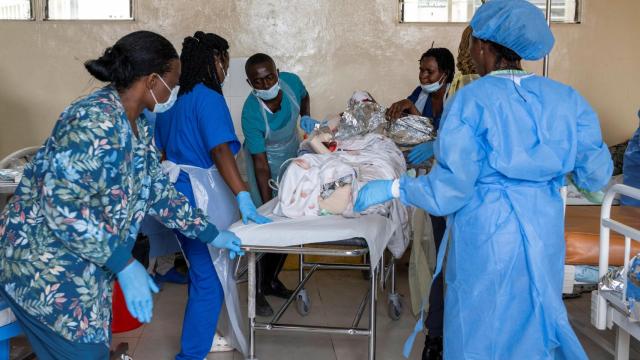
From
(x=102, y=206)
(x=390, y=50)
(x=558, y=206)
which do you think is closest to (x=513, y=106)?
(x=558, y=206)

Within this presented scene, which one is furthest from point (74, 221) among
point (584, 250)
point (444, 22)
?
point (444, 22)

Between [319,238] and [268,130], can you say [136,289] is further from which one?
[268,130]

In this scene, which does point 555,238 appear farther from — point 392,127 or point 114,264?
point 392,127

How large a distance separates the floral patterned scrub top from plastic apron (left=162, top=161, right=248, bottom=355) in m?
1.03

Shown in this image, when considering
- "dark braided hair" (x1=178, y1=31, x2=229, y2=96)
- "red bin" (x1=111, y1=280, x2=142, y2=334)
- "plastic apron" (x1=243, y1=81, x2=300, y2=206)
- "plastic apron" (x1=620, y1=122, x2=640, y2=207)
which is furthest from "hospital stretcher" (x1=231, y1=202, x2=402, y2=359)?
"plastic apron" (x1=620, y1=122, x2=640, y2=207)

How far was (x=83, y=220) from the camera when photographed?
178 centimetres

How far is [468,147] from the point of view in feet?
6.71

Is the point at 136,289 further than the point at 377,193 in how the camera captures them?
No

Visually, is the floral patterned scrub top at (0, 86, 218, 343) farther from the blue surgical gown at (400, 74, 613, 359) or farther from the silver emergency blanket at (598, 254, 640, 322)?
the silver emergency blanket at (598, 254, 640, 322)

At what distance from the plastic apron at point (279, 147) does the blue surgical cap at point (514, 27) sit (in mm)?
1957

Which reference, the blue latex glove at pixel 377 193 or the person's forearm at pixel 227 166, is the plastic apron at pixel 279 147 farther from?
the blue latex glove at pixel 377 193

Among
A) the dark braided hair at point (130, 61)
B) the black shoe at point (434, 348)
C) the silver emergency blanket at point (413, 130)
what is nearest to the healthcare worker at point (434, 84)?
the silver emergency blanket at point (413, 130)

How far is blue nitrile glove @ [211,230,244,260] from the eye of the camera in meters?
2.57

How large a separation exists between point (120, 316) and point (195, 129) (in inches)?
44.4
